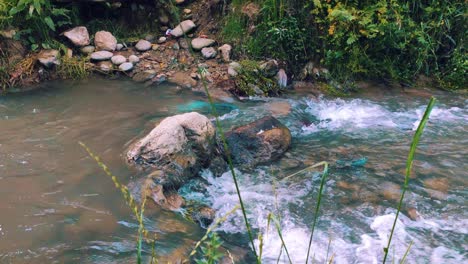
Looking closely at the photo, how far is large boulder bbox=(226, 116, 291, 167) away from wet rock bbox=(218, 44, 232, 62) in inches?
78.0

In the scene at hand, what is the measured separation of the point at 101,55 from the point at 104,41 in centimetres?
30

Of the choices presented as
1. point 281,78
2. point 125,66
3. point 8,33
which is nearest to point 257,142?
point 281,78

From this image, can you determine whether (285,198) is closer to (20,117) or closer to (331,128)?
(331,128)

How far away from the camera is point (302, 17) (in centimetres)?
673

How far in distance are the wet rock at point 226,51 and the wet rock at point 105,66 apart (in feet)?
5.30

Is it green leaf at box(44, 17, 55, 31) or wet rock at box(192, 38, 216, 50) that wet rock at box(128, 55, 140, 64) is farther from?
green leaf at box(44, 17, 55, 31)

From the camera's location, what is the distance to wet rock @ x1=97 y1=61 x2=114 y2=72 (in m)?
6.43

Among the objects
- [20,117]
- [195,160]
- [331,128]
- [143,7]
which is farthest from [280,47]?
[20,117]

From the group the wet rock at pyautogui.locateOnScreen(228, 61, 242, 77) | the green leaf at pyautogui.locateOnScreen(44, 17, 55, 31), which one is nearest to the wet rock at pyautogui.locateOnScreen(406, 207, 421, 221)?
the wet rock at pyautogui.locateOnScreen(228, 61, 242, 77)

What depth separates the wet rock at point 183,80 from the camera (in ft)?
20.9

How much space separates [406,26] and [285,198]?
3853mm

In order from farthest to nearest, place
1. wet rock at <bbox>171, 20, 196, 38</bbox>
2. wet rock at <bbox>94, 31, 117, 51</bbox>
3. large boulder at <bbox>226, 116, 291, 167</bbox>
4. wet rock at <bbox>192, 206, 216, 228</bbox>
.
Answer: wet rock at <bbox>171, 20, 196, 38</bbox>
wet rock at <bbox>94, 31, 117, 51</bbox>
large boulder at <bbox>226, 116, 291, 167</bbox>
wet rock at <bbox>192, 206, 216, 228</bbox>

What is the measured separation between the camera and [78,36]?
6543mm

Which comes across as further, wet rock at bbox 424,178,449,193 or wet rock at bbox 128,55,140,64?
wet rock at bbox 128,55,140,64
